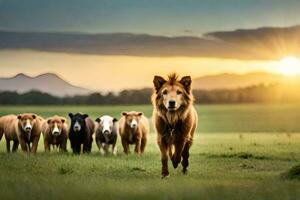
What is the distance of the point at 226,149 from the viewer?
1639 centimetres

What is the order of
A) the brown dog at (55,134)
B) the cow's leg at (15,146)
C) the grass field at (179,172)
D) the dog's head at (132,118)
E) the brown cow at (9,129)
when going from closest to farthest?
the grass field at (179,172) < the brown dog at (55,134) < the dog's head at (132,118) < the brown cow at (9,129) < the cow's leg at (15,146)

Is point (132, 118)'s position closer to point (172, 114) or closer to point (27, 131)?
point (27, 131)

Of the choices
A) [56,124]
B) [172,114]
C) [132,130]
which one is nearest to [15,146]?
[56,124]

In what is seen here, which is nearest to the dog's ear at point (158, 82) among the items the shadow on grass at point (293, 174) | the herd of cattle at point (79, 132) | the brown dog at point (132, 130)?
the shadow on grass at point (293, 174)

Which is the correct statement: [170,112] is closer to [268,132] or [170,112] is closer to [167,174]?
[167,174]

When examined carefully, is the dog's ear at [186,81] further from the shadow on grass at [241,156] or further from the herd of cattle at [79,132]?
the herd of cattle at [79,132]

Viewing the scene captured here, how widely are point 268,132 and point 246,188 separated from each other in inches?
352

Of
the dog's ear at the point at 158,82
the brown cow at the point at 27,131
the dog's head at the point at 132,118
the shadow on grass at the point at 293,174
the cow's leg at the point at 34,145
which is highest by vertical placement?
the dog's ear at the point at 158,82

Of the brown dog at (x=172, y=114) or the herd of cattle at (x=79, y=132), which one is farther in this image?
the herd of cattle at (x=79, y=132)

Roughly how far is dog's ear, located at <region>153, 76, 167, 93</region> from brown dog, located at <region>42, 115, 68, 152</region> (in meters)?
4.01

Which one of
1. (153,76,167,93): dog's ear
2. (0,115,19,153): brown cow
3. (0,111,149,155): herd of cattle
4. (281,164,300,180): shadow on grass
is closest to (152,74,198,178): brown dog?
(153,76,167,93): dog's ear

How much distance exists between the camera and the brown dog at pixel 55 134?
15.7 meters

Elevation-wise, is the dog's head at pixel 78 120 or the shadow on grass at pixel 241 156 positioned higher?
the dog's head at pixel 78 120

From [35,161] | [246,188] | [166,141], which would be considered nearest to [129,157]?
[35,161]
